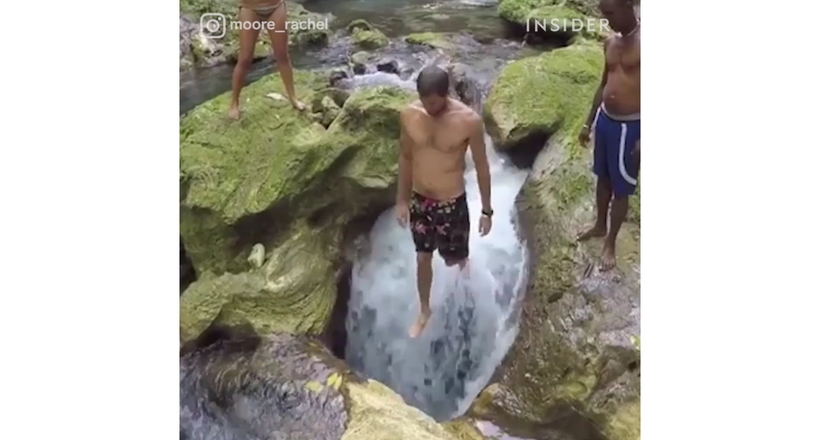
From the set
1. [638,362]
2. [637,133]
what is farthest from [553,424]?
[637,133]

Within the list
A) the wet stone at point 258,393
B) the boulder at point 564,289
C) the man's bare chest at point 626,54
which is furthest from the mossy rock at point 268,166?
the man's bare chest at point 626,54

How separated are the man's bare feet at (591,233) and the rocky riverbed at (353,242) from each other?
2 centimetres

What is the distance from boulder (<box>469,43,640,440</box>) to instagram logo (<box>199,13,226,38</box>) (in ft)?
2.38

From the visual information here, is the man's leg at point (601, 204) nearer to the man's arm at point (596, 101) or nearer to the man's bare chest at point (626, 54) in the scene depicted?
the man's arm at point (596, 101)

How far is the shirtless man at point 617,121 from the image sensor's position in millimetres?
2203

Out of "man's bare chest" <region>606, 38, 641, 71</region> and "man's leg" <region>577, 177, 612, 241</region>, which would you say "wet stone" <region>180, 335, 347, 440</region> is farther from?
"man's bare chest" <region>606, 38, 641, 71</region>

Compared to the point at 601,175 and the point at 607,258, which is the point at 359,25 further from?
the point at 607,258

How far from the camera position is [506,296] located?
2.32 metres

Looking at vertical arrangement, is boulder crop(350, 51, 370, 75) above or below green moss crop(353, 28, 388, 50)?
below

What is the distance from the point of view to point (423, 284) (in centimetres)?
232

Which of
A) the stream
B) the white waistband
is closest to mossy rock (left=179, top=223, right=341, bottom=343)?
the stream

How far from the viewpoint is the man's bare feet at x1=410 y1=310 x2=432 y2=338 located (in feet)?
7.61

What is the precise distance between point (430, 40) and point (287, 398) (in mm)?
995

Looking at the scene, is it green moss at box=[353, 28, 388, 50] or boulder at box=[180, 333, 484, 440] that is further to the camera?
green moss at box=[353, 28, 388, 50]
